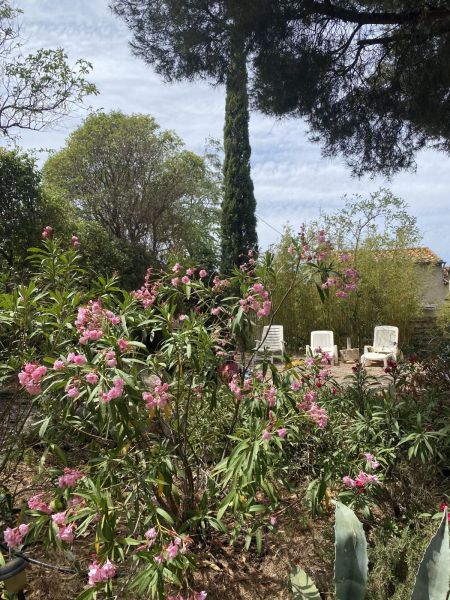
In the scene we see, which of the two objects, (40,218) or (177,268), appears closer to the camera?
(177,268)

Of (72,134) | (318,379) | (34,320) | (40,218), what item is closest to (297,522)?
(318,379)

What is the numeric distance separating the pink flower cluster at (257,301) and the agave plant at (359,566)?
81 centimetres

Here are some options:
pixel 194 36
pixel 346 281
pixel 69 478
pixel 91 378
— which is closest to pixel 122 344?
pixel 91 378

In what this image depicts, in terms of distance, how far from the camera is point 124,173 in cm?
1424

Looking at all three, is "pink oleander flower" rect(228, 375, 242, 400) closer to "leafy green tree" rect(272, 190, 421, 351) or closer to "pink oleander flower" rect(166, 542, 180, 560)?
"pink oleander flower" rect(166, 542, 180, 560)

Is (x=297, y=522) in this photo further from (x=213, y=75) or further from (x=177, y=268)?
(x=213, y=75)

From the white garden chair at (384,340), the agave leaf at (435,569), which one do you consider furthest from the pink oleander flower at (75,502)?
the white garden chair at (384,340)

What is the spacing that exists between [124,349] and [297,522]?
4.41 ft

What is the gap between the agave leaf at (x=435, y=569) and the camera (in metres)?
1.29

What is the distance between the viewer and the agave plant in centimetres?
130

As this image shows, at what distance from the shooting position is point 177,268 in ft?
7.16

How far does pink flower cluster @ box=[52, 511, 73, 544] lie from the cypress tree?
10.2 metres

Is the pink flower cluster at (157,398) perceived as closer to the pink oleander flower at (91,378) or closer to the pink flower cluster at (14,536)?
the pink oleander flower at (91,378)

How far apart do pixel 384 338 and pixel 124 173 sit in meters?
8.74
